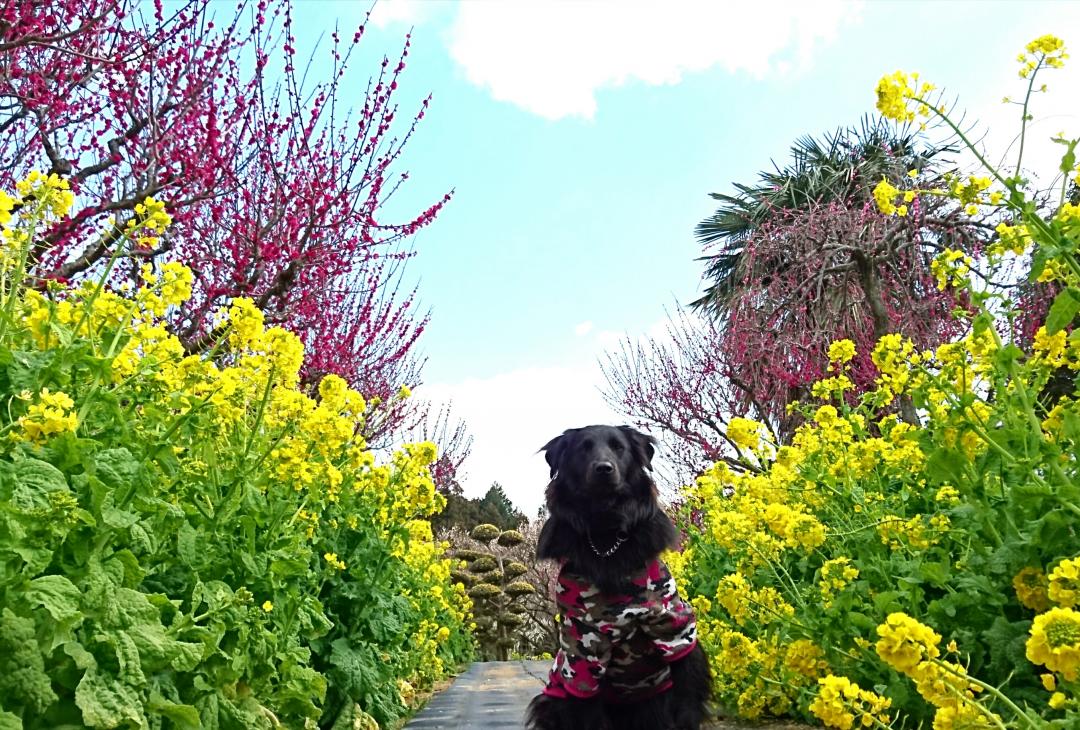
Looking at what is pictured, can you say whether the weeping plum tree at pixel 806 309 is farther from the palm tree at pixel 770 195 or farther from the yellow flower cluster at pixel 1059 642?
the yellow flower cluster at pixel 1059 642

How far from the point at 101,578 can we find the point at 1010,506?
7.63 feet

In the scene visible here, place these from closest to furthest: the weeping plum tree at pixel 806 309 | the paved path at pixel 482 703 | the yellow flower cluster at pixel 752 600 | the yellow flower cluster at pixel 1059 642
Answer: the yellow flower cluster at pixel 1059 642 → the yellow flower cluster at pixel 752 600 → the paved path at pixel 482 703 → the weeping plum tree at pixel 806 309

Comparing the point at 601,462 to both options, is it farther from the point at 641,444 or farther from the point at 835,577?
the point at 835,577

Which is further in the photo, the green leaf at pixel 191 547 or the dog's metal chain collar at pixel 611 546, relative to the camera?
the dog's metal chain collar at pixel 611 546

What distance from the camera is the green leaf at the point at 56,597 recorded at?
4.53ft

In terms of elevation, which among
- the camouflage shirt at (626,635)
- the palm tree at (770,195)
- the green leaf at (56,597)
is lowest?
the camouflage shirt at (626,635)

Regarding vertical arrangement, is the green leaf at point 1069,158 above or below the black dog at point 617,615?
above

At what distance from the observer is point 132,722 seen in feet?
5.23

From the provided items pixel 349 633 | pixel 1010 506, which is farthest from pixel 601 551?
pixel 1010 506

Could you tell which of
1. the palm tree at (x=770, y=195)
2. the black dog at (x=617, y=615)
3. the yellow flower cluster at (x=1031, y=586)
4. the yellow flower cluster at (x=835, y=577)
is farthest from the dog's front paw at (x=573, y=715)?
the palm tree at (x=770, y=195)

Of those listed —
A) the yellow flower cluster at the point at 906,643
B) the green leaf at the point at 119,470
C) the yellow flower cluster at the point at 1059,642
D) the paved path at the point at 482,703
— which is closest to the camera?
the yellow flower cluster at the point at 1059,642

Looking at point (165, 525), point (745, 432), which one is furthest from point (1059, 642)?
point (745, 432)

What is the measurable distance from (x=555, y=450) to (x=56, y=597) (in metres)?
2.74

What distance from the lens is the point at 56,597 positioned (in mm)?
1402
